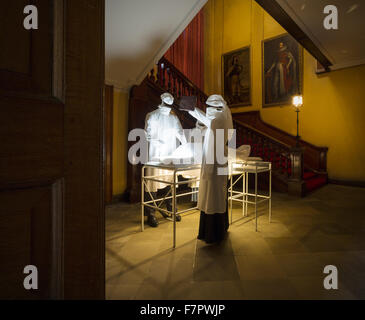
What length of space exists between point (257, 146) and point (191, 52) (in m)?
5.10

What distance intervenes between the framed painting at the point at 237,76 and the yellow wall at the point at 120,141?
18.8ft

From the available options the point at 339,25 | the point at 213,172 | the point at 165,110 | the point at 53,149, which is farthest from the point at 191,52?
the point at 53,149

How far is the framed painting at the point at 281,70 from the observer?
7066 mm

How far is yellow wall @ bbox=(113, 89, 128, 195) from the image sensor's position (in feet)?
13.7

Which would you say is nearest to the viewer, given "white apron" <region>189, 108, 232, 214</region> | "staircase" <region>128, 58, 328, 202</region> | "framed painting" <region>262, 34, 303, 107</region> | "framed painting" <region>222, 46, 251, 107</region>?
"white apron" <region>189, 108, 232, 214</region>

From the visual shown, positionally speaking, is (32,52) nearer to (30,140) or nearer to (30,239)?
(30,140)

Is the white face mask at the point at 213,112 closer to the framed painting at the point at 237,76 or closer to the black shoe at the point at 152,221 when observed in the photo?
the black shoe at the point at 152,221

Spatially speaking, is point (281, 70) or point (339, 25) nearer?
point (339, 25)

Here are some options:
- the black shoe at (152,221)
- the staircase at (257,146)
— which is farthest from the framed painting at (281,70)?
the black shoe at (152,221)

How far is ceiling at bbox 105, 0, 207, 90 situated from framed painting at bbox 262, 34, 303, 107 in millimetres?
5492

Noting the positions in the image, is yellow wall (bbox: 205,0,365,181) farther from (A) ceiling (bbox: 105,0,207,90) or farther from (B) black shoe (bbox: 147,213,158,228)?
(B) black shoe (bbox: 147,213,158,228)

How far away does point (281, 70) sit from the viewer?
7426 millimetres

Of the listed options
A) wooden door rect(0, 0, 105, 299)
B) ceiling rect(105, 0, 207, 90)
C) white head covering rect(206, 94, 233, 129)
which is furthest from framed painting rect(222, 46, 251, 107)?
wooden door rect(0, 0, 105, 299)
